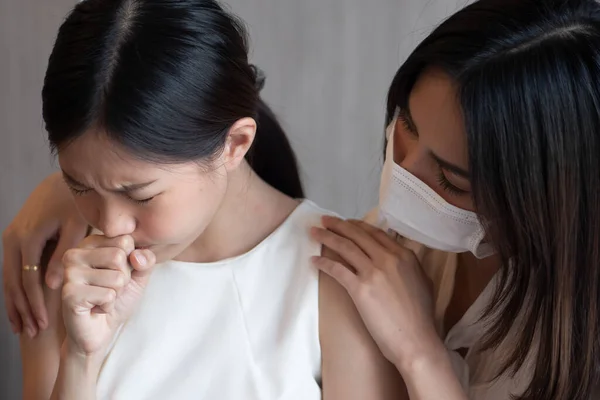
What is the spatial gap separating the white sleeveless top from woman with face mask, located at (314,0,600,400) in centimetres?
6

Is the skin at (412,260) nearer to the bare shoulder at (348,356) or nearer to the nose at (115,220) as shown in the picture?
the bare shoulder at (348,356)

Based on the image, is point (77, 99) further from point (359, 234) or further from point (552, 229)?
point (552, 229)

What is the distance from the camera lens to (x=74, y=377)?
3.40ft

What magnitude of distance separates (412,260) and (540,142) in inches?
11.4

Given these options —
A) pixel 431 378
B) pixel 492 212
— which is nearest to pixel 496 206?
pixel 492 212

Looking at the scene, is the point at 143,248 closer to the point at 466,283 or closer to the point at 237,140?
the point at 237,140

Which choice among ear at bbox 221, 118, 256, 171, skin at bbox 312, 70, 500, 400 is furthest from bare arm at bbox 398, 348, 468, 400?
ear at bbox 221, 118, 256, 171

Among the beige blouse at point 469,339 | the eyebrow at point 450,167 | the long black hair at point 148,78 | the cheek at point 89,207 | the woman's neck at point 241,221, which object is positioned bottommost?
the beige blouse at point 469,339

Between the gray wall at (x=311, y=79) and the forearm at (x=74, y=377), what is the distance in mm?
634

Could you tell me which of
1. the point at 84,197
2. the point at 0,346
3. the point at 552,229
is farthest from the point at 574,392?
the point at 0,346

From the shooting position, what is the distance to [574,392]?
3.32 ft

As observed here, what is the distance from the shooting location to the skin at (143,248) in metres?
0.92

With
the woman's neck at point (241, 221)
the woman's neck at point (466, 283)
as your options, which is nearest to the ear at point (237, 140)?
the woman's neck at point (241, 221)

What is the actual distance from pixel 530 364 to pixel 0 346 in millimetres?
1152
